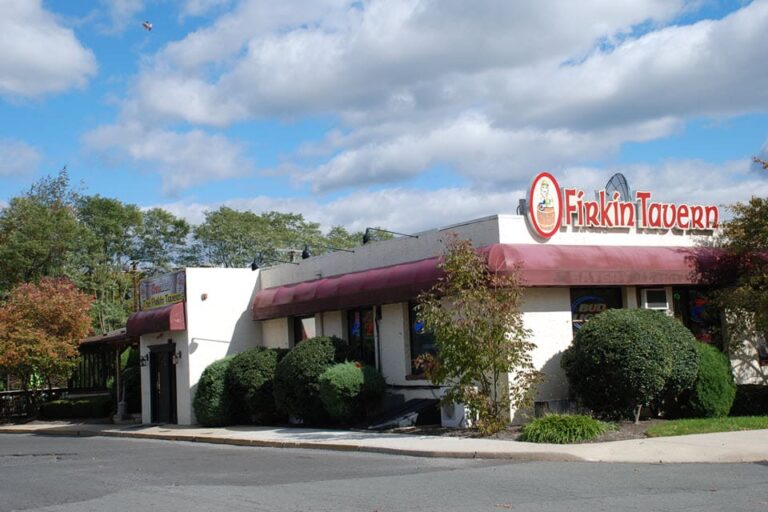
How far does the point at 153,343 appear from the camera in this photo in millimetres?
27953

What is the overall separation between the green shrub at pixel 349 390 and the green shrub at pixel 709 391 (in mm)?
6999

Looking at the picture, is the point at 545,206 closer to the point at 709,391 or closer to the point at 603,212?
the point at 603,212

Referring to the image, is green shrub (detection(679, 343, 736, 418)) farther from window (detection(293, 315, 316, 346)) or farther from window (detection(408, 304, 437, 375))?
window (detection(293, 315, 316, 346))

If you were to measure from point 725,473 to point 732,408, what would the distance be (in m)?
8.45

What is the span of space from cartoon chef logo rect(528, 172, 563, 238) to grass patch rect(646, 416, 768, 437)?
16.4ft

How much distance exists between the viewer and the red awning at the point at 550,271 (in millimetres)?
18844

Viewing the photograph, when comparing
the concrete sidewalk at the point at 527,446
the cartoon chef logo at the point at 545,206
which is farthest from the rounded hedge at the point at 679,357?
the cartoon chef logo at the point at 545,206

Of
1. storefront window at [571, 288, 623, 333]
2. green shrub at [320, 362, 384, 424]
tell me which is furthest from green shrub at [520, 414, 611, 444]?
green shrub at [320, 362, 384, 424]

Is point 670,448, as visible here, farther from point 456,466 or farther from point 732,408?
point 732,408

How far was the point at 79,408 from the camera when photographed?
Result: 33.7 metres

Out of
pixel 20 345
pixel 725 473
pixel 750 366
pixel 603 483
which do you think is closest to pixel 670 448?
pixel 725 473

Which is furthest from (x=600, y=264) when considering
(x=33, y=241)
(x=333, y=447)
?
(x=33, y=241)

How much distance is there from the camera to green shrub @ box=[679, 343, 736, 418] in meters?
18.5

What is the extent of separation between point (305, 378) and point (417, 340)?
2.90 meters
